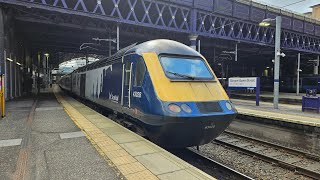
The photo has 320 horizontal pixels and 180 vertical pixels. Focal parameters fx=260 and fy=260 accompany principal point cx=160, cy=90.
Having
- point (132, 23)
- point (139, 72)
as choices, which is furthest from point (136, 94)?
point (132, 23)

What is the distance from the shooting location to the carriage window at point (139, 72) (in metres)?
7.34

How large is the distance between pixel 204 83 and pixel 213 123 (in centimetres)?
117

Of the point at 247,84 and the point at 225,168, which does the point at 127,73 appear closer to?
the point at 225,168

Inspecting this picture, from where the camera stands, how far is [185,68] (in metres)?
7.39

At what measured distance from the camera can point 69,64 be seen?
97375 millimetres

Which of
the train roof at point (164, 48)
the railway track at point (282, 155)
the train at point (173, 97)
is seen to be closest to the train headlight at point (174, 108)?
the train at point (173, 97)

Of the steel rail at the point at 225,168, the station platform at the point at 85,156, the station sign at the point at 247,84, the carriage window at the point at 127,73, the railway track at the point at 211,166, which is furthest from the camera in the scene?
the station sign at the point at 247,84

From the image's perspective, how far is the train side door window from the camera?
289 inches

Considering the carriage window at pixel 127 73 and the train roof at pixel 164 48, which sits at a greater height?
the train roof at pixel 164 48

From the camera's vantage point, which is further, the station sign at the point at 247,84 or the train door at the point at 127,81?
the station sign at the point at 247,84

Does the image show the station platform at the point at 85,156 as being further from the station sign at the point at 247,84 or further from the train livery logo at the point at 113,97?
the station sign at the point at 247,84

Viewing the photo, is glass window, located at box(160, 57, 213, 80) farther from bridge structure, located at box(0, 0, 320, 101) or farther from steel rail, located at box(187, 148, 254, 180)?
bridge structure, located at box(0, 0, 320, 101)

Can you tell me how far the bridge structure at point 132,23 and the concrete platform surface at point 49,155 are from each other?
12.6 m

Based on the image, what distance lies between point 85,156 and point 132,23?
21.0 meters
